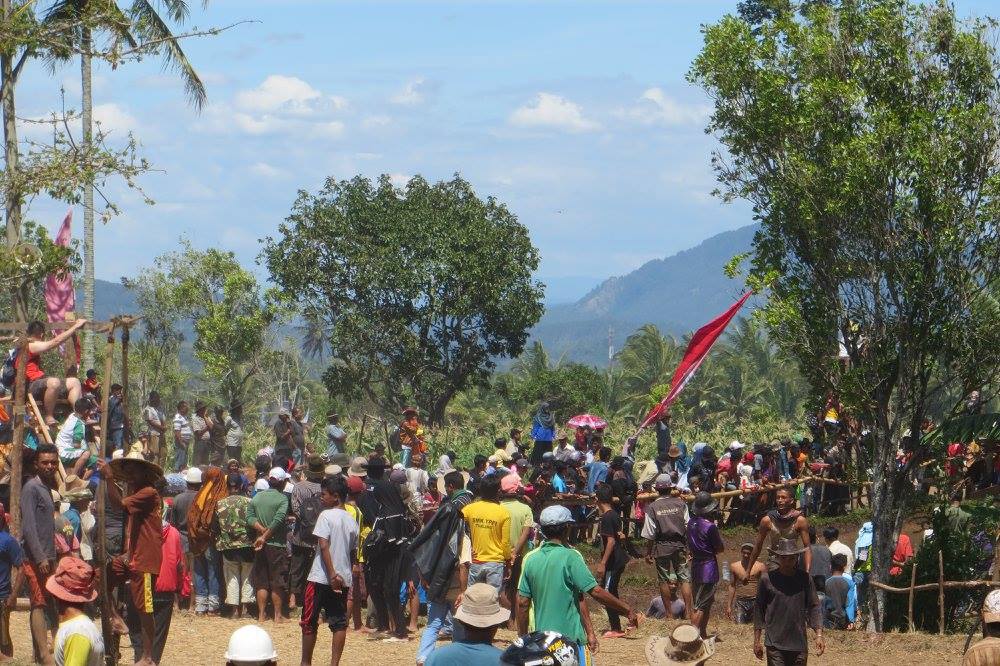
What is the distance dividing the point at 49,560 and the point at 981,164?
11488 millimetres

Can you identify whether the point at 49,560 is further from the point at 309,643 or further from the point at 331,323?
the point at 331,323

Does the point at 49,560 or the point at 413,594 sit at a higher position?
the point at 49,560

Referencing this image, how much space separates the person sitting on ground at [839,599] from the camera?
15.8 metres

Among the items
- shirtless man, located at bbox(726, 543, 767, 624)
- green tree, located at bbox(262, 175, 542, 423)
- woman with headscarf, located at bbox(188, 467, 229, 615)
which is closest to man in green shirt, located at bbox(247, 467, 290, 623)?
woman with headscarf, located at bbox(188, 467, 229, 615)

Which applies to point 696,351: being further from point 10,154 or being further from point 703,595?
point 10,154

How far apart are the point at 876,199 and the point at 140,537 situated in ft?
32.1

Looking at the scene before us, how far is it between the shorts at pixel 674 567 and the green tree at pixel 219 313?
1106 inches

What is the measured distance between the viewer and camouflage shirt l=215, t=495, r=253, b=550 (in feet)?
45.7

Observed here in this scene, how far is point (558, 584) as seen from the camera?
28.0 ft

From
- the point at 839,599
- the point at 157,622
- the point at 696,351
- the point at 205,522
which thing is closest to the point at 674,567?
the point at 839,599

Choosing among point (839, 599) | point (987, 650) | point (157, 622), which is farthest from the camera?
point (839, 599)

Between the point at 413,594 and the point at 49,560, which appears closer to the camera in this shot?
the point at 49,560

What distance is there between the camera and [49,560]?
10320mm

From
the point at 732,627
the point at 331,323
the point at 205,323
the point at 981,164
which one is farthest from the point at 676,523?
the point at 205,323
